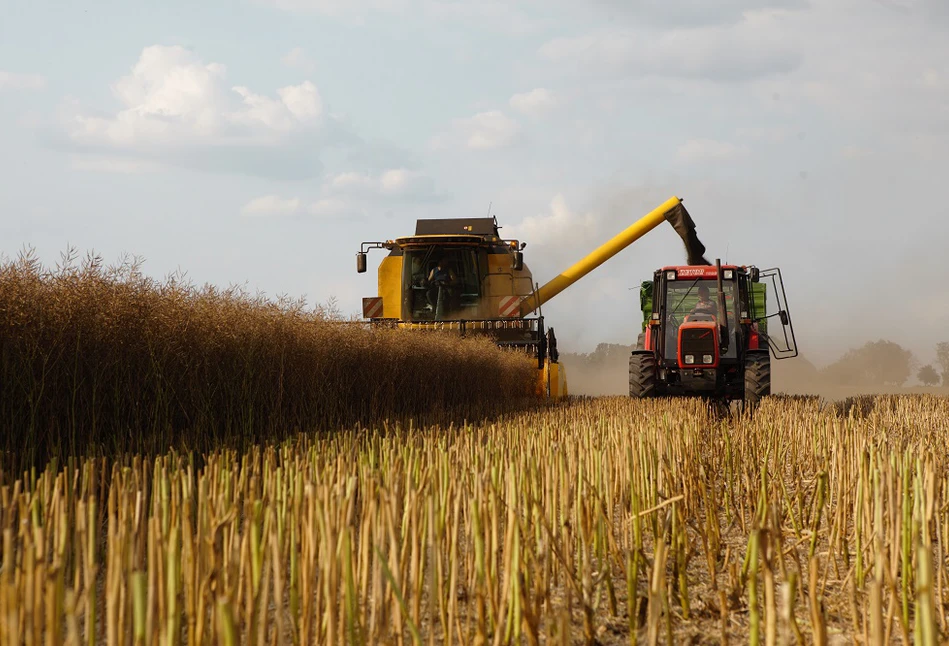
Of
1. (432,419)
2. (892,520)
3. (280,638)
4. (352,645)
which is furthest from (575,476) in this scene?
(432,419)

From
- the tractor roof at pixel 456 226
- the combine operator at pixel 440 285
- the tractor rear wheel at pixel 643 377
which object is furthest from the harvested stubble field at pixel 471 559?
the tractor roof at pixel 456 226

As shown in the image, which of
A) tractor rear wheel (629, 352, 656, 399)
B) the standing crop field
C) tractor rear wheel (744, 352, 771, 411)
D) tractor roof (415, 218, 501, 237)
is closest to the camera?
the standing crop field

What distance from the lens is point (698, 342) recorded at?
12.1 metres

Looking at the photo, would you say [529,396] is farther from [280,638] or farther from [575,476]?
[280,638]

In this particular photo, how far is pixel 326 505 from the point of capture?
3193 mm

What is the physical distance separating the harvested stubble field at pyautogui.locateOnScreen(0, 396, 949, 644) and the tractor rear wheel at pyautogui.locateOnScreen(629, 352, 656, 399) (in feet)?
22.4

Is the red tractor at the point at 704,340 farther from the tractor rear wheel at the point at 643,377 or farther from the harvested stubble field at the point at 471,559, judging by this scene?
the harvested stubble field at the point at 471,559

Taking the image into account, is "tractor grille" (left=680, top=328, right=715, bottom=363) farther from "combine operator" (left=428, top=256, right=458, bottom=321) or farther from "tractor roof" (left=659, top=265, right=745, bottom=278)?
"combine operator" (left=428, top=256, right=458, bottom=321)

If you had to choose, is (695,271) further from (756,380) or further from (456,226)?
(456,226)

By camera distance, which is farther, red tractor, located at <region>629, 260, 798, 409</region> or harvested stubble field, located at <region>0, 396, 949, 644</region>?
red tractor, located at <region>629, 260, 798, 409</region>

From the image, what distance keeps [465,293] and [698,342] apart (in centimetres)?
334

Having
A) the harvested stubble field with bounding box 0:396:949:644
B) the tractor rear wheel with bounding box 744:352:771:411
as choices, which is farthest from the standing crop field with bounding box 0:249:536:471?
the tractor rear wheel with bounding box 744:352:771:411

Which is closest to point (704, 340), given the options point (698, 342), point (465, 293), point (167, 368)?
point (698, 342)

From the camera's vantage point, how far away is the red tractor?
475 inches
